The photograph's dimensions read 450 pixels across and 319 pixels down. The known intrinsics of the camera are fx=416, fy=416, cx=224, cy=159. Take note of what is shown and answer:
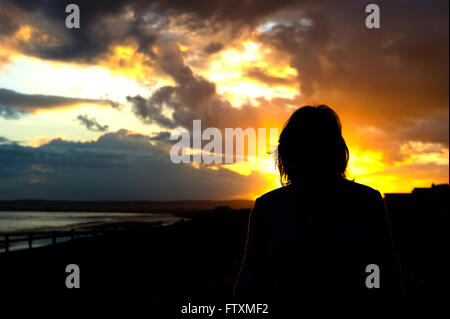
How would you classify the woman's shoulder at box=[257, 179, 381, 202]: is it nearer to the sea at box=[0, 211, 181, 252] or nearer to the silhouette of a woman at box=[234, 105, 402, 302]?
the silhouette of a woman at box=[234, 105, 402, 302]

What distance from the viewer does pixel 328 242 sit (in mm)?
1827

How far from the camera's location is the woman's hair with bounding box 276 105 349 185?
2.02 m

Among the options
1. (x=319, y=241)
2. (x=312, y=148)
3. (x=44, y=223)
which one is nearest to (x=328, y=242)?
(x=319, y=241)

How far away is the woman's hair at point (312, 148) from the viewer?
2.02m

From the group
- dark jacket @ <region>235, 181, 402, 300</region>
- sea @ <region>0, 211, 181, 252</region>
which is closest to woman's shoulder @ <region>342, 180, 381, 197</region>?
dark jacket @ <region>235, 181, 402, 300</region>

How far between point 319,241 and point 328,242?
4 cm

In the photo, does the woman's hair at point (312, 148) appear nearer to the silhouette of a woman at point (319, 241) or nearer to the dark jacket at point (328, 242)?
the silhouette of a woman at point (319, 241)

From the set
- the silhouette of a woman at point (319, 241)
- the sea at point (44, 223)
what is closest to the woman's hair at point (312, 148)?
the silhouette of a woman at point (319, 241)

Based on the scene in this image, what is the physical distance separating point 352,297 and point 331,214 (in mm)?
365

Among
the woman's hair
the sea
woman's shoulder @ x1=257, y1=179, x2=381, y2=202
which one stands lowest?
the sea

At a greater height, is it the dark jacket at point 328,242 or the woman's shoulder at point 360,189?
the woman's shoulder at point 360,189

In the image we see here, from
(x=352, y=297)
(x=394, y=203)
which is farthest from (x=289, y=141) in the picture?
(x=394, y=203)

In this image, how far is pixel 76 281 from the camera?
12.2 m
